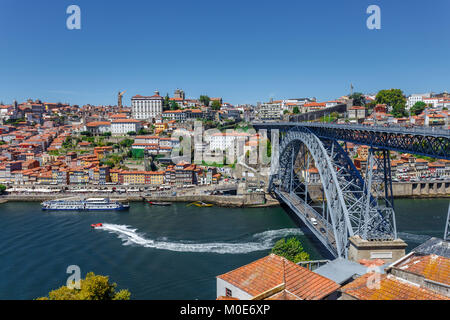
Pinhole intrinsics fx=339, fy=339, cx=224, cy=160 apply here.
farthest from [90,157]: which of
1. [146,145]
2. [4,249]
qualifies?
[4,249]

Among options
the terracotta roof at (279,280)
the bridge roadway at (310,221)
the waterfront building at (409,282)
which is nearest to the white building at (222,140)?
the bridge roadway at (310,221)

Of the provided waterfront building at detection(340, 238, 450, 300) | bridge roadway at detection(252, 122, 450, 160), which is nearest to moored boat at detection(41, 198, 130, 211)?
bridge roadway at detection(252, 122, 450, 160)

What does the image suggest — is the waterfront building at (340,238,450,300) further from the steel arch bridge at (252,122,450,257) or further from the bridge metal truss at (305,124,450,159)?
the bridge metal truss at (305,124,450,159)

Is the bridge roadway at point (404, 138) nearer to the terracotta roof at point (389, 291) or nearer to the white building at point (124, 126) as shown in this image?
the terracotta roof at point (389, 291)

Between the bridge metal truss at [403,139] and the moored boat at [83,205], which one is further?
the moored boat at [83,205]

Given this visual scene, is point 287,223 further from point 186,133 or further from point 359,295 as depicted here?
point 186,133

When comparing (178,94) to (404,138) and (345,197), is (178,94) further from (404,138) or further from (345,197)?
(404,138)

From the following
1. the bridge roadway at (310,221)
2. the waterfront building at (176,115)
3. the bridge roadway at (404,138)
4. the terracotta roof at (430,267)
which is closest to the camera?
the terracotta roof at (430,267)
